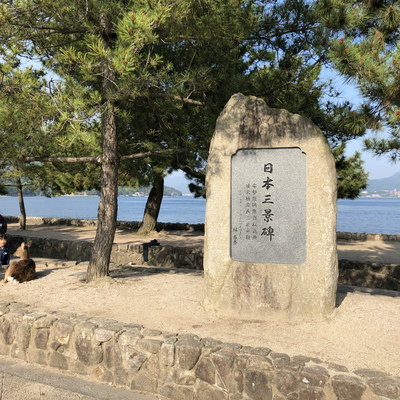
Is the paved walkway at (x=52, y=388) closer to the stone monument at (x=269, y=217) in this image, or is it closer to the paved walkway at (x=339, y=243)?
the stone monument at (x=269, y=217)

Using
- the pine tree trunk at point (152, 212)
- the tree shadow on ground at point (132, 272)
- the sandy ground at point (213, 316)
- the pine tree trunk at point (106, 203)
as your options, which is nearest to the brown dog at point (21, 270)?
the sandy ground at point (213, 316)

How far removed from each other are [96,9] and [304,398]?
226 inches

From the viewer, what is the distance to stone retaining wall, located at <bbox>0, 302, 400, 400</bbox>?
3064 millimetres

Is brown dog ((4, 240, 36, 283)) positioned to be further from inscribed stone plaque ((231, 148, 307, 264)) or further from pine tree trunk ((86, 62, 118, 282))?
inscribed stone plaque ((231, 148, 307, 264))

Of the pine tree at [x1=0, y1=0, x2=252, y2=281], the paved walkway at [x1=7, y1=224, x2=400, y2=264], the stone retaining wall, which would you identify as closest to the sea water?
the paved walkway at [x1=7, y1=224, x2=400, y2=264]

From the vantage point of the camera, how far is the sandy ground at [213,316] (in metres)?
3.74

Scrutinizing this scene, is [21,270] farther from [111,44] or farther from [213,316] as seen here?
[111,44]

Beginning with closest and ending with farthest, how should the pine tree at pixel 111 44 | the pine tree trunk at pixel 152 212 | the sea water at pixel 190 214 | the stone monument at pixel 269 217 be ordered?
the stone monument at pixel 269 217
the pine tree at pixel 111 44
the pine tree trunk at pixel 152 212
the sea water at pixel 190 214

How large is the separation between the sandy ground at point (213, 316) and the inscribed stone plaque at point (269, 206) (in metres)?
0.81

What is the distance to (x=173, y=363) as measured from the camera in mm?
3582

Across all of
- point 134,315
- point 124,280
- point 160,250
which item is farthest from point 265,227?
point 160,250

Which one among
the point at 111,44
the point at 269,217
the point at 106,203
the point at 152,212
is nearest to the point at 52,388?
the point at 269,217

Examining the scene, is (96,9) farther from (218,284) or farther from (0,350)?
(0,350)

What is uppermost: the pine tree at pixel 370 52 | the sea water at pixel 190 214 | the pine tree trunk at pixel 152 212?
the pine tree at pixel 370 52
